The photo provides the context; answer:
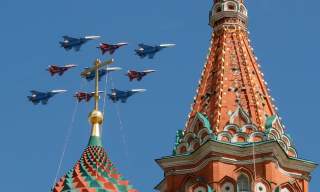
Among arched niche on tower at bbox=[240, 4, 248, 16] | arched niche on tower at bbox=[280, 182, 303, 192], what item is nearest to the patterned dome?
arched niche on tower at bbox=[280, 182, 303, 192]

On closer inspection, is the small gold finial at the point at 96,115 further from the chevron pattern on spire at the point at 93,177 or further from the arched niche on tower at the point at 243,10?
the arched niche on tower at the point at 243,10

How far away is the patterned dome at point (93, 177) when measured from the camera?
34000 millimetres

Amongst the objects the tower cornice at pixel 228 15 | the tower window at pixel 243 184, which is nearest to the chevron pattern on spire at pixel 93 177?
the tower window at pixel 243 184

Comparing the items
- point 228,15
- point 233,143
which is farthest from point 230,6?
point 233,143

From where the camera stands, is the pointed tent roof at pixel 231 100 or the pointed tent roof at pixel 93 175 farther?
the pointed tent roof at pixel 231 100

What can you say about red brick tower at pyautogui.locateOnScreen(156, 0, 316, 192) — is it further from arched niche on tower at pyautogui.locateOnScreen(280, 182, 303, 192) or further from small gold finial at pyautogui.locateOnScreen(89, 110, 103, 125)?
small gold finial at pyautogui.locateOnScreen(89, 110, 103, 125)

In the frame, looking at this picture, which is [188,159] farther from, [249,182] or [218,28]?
[218,28]

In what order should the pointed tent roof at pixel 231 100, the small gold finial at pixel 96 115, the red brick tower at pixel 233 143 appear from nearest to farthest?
the small gold finial at pixel 96 115
the red brick tower at pixel 233 143
the pointed tent roof at pixel 231 100

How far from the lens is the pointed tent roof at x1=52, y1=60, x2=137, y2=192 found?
→ 112 feet

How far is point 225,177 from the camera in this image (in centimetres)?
3769

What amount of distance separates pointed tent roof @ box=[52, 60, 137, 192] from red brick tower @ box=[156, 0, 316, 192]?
3849 millimetres

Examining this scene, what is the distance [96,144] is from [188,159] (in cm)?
419

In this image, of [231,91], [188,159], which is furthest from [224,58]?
[188,159]

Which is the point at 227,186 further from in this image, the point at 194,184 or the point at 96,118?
the point at 96,118
